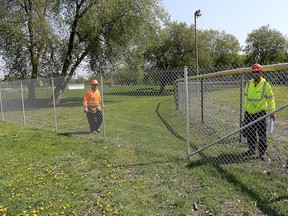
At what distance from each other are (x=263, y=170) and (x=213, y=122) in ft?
15.6

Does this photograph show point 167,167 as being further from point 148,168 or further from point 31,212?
point 31,212

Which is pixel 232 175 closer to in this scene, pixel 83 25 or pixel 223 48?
pixel 83 25

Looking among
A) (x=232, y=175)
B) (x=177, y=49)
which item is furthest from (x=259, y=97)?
(x=177, y=49)

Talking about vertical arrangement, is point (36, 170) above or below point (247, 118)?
below

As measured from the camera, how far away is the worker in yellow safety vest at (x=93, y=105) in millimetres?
8586

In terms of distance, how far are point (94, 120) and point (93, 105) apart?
54 cm

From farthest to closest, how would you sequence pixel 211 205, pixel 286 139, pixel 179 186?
pixel 286 139, pixel 179 186, pixel 211 205

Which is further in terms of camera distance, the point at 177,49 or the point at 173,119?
the point at 177,49

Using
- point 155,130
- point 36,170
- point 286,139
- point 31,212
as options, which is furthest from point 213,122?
point 31,212

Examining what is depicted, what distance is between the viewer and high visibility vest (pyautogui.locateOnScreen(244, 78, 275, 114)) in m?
5.04

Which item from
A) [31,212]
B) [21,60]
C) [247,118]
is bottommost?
[31,212]

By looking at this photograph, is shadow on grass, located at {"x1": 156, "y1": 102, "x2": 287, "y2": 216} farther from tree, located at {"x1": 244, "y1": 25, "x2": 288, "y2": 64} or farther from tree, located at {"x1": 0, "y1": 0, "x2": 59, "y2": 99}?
tree, located at {"x1": 244, "y1": 25, "x2": 288, "y2": 64}

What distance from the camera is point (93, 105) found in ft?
28.7

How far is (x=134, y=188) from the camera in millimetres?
4559
